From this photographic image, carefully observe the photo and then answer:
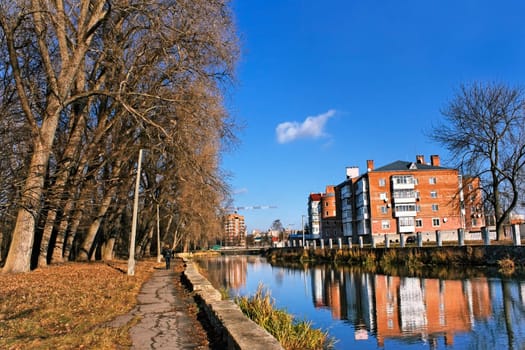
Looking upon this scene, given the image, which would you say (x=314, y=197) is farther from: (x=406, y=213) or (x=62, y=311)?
(x=62, y=311)

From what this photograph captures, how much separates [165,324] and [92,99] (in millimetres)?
16385

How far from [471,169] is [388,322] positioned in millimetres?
23897

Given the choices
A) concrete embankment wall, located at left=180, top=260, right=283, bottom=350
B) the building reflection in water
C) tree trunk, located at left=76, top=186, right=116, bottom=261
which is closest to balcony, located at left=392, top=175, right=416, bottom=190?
the building reflection in water

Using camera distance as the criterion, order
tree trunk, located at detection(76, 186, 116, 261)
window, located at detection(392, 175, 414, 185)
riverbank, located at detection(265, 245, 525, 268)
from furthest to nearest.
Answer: window, located at detection(392, 175, 414, 185) → riverbank, located at detection(265, 245, 525, 268) → tree trunk, located at detection(76, 186, 116, 261)

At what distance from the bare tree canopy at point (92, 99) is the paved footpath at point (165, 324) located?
7.15 m

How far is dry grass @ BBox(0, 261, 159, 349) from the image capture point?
21.2ft

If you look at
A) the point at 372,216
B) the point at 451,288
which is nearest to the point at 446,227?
the point at 372,216

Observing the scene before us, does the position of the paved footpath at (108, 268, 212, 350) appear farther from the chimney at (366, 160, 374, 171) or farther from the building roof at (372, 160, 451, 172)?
the chimney at (366, 160, 374, 171)

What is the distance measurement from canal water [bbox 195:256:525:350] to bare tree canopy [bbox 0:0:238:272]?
741 cm

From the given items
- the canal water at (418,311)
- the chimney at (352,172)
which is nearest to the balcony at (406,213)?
the chimney at (352,172)

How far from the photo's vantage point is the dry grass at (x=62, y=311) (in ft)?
21.2

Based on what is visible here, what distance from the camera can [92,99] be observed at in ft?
72.1

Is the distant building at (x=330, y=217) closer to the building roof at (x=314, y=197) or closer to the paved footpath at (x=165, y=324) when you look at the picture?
the building roof at (x=314, y=197)

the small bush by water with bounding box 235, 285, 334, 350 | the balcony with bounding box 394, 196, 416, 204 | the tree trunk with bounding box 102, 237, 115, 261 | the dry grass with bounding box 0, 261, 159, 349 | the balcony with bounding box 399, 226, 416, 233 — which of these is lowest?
the small bush by water with bounding box 235, 285, 334, 350
